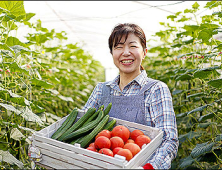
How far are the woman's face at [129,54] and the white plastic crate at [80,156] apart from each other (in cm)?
50

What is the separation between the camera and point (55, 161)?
123 cm

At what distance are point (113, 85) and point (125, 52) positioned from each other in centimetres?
35

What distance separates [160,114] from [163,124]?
72mm

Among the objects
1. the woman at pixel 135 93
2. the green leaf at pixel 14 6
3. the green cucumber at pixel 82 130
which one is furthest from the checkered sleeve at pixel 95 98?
the green leaf at pixel 14 6

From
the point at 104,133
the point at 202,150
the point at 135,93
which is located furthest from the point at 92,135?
the point at 202,150

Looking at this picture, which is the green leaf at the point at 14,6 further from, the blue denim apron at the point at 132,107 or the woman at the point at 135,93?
the blue denim apron at the point at 132,107

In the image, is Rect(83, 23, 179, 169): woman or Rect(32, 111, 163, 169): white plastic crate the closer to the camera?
Rect(32, 111, 163, 169): white plastic crate

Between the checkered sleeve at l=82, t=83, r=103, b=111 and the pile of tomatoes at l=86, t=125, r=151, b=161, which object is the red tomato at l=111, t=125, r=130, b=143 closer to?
the pile of tomatoes at l=86, t=125, r=151, b=161

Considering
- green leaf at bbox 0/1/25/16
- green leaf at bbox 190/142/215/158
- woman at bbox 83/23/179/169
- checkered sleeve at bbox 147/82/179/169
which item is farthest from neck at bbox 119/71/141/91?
green leaf at bbox 0/1/25/16

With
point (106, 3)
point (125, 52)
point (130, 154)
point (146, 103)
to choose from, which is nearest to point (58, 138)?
point (130, 154)

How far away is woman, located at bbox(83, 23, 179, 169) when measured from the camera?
58.1 inches

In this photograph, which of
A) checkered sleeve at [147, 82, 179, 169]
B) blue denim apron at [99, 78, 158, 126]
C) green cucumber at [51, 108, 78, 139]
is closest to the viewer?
checkered sleeve at [147, 82, 179, 169]

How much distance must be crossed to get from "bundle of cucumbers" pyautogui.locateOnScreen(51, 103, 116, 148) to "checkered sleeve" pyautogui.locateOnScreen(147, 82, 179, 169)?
0.30 m

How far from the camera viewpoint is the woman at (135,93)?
58.1 inches
